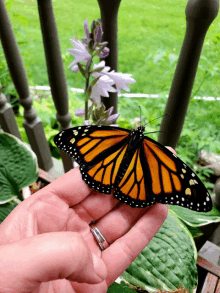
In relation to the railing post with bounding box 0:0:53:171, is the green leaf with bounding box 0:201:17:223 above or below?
below

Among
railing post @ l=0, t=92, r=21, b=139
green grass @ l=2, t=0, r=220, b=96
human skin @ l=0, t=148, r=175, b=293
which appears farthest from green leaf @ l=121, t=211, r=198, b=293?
green grass @ l=2, t=0, r=220, b=96

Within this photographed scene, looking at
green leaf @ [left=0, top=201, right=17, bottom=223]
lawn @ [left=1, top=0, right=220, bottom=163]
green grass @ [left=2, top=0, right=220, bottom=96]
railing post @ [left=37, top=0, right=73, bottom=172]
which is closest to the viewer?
railing post @ [left=37, top=0, right=73, bottom=172]

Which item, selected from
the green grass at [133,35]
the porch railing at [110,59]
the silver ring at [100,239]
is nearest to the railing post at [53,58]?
the porch railing at [110,59]

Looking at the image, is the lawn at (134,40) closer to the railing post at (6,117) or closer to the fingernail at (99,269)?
the railing post at (6,117)

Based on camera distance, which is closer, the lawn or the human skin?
the human skin

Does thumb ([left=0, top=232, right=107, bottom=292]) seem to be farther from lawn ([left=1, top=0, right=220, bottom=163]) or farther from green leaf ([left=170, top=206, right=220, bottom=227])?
lawn ([left=1, top=0, right=220, bottom=163])

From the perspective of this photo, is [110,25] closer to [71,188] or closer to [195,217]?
[71,188]

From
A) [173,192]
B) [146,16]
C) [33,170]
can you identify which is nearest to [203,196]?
[173,192]
